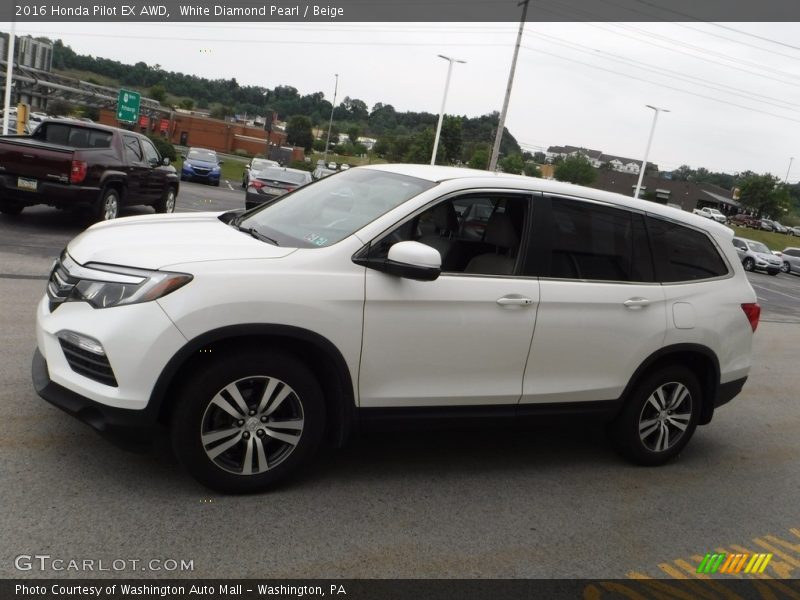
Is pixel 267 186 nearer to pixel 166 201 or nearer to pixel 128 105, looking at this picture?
pixel 166 201

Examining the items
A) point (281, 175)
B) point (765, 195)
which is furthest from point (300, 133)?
point (281, 175)

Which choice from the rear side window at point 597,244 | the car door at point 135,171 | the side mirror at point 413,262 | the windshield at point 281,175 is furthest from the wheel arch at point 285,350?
the windshield at point 281,175

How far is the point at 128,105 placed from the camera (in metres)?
32.2

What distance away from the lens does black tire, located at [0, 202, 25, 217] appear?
12171 mm

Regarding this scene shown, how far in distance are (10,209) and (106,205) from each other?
1.87m

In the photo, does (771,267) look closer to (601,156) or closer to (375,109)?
(375,109)

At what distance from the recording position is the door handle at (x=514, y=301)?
168 inches

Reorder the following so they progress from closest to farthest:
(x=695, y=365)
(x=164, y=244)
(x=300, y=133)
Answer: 1. (x=164, y=244)
2. (x=695, y=365)
3. (x=300, y=133)

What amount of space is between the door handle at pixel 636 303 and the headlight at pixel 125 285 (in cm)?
276

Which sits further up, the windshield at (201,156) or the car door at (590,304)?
the car door at (590,304)

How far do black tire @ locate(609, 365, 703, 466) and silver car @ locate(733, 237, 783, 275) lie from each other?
3602 cm

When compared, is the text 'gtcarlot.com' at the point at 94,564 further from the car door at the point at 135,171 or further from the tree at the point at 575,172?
the tree at the point at 575,172

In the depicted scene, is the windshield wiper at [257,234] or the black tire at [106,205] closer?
the windshield wiper at [257,234]
